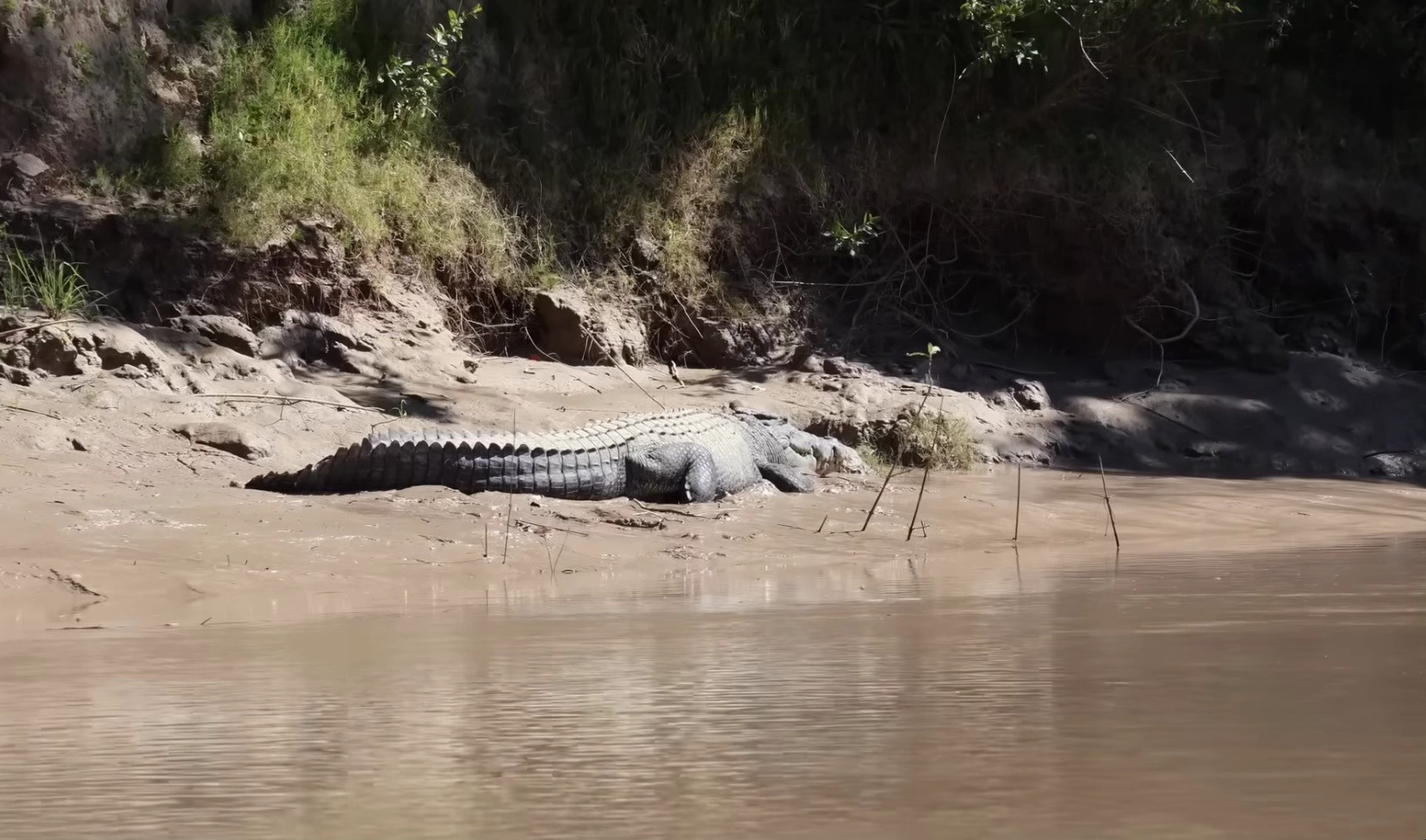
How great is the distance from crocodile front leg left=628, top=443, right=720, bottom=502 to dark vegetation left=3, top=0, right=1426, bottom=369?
314 centimetres

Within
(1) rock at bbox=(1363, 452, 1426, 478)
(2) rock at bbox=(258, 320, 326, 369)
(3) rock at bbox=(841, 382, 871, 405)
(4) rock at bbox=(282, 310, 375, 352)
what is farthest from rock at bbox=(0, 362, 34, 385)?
(1) rock at bbox=(1363, 452, 1426, 478)

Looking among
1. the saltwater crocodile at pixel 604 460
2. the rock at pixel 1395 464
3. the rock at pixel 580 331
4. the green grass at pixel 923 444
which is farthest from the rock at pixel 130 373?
the rock at pixel 1395 464

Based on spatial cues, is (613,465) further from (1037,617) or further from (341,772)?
(341,772)

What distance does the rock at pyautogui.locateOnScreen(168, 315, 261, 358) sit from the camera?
856 cm

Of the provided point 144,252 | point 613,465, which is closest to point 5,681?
point 613,465

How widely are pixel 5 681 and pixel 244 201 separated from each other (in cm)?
650

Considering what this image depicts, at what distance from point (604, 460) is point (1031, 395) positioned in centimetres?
402

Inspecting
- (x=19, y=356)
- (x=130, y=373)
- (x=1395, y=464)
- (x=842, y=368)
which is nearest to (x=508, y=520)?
(x=130, y=373)

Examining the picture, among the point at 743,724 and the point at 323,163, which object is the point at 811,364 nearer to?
the point at 323,163

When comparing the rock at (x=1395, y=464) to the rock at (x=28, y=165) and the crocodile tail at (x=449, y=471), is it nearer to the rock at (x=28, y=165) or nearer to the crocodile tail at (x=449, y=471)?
the crocodile tail at (x=449, y=471)

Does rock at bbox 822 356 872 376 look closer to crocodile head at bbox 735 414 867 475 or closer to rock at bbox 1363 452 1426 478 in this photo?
crocodile head at bbox 735 414 867 475

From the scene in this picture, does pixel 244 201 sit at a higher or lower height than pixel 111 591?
higher

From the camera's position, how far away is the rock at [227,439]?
7270 millimetres

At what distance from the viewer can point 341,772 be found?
2225mm
